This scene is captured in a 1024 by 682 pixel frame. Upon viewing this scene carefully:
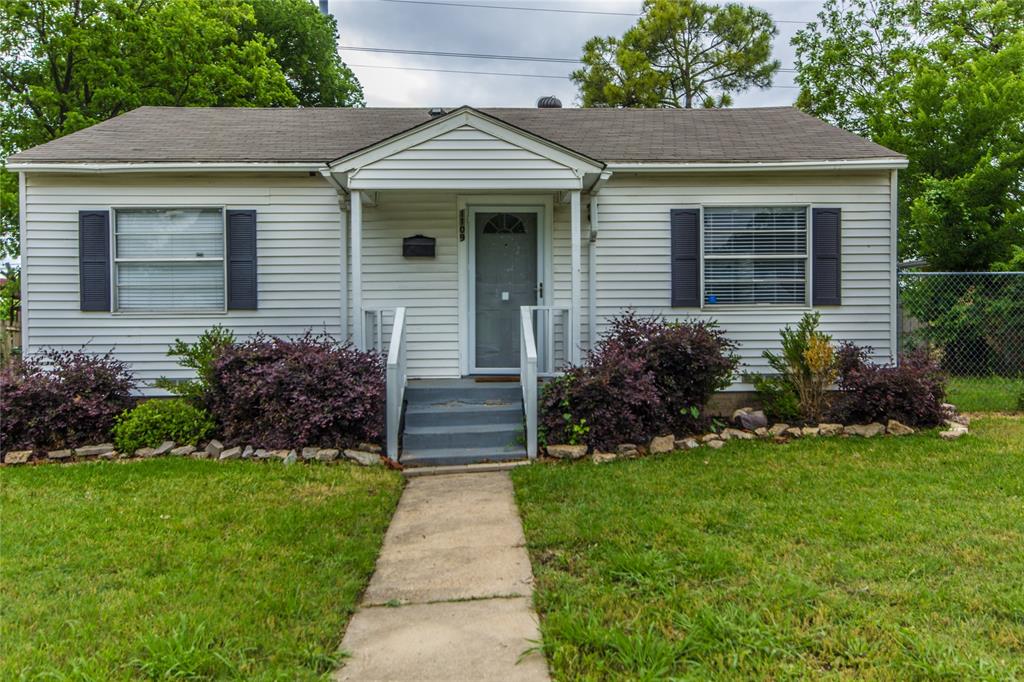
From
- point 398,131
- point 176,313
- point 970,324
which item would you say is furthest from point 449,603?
point 970,324

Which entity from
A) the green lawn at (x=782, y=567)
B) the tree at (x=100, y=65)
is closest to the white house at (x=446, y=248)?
the green lawn at (x=782, y=567)

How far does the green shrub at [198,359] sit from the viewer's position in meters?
6.12

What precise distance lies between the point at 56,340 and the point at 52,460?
6.05 ft

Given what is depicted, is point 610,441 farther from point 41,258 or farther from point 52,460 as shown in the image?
point 41,258

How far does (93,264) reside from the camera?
686 centimetres

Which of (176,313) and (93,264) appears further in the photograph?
(176,313)

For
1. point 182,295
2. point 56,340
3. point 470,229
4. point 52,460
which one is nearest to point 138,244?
point 182,295

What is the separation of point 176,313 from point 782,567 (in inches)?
254

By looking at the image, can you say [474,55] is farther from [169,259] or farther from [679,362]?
[679,362]

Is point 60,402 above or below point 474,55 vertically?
below

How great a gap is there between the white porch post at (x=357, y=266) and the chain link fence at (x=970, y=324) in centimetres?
746

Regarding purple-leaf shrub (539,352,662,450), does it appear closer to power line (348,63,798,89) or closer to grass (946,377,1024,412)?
grass (946,377,1024,412)

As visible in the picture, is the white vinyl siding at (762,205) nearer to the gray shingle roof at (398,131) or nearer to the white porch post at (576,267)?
the gray shingle roof at (398,131)

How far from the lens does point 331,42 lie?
21.7 meters
